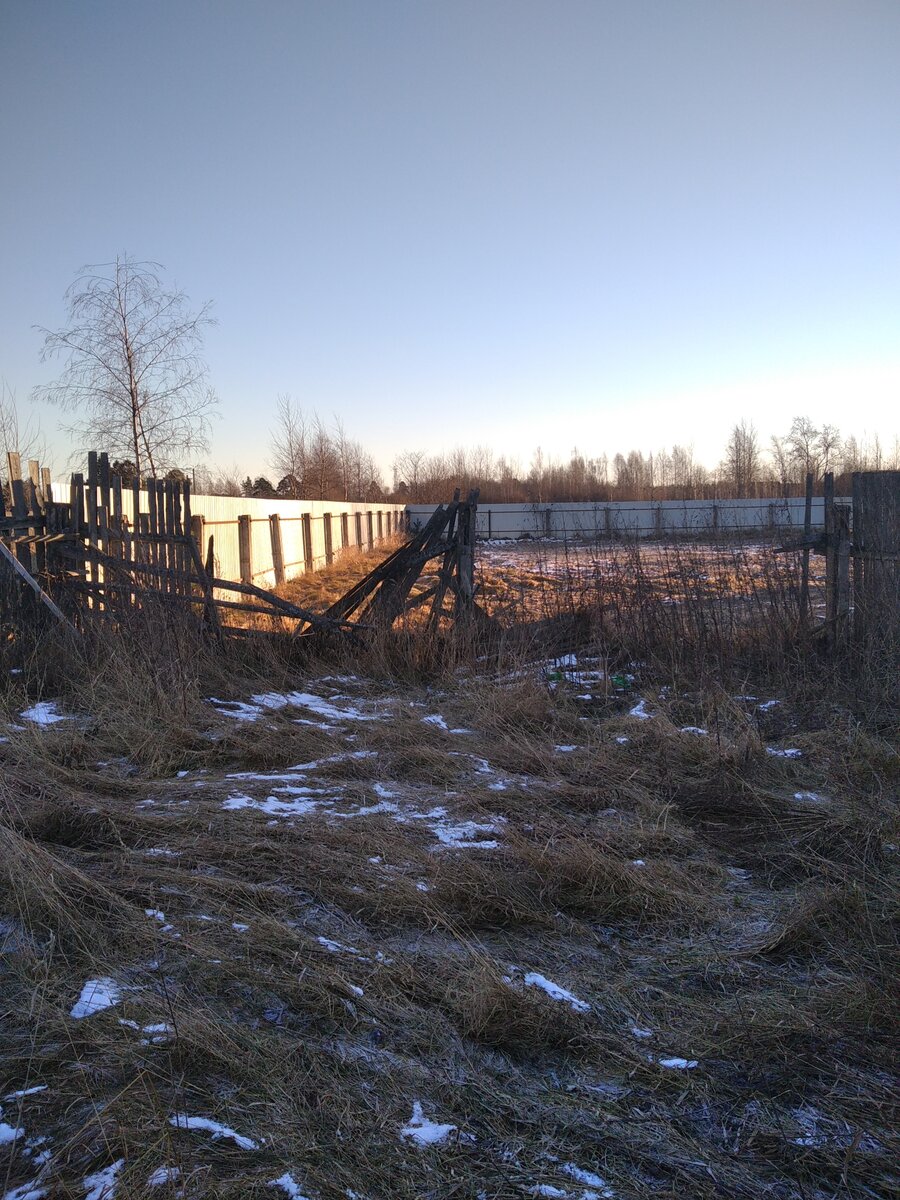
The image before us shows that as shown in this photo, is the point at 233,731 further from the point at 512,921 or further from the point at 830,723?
the point at 830,723

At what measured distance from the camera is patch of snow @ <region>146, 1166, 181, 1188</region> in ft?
A: 5.73

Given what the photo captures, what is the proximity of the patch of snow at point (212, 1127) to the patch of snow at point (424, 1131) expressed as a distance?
366 mm

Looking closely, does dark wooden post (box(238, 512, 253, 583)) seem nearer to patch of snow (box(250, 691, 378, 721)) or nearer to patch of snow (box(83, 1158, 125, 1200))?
patch of snow (box(250, 691, 378, 721))

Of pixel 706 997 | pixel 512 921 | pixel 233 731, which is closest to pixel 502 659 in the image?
pixel 233 731

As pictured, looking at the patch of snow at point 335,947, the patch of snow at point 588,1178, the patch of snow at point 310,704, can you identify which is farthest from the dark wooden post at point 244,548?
the patch of snow at point 588,1178

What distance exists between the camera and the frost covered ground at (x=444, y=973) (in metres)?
1.87

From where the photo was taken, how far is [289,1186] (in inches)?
69.9

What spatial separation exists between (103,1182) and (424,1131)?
0.73m

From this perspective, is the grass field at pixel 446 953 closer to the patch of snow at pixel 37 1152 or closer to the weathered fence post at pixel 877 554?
Result: the patch of snow at pixel 37 1152

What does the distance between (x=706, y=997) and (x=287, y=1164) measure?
1414 millimetres

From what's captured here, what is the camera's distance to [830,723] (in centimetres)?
564

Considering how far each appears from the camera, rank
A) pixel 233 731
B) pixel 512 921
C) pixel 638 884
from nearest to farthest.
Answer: pixel 512 921, pixel 638 884, pixel 233 731

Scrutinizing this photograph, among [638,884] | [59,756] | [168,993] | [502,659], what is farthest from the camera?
[502,659]

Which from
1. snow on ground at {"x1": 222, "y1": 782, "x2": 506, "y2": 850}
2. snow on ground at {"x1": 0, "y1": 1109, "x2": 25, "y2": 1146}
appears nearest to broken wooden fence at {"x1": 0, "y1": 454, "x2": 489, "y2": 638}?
snow on ground at {"x1": 222, "y1": 782, "x2": 506, "y2": 850}
